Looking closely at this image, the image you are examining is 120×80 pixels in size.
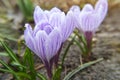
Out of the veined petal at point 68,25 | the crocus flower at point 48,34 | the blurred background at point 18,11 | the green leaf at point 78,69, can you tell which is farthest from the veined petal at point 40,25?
the blurred background at point 18,11

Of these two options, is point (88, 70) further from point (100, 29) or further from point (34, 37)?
point (100, 29)

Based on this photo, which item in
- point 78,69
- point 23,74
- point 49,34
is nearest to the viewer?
point 49,34

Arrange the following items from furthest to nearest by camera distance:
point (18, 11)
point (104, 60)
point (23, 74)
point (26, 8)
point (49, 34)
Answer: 1. point (18, 11)
2. point (26, 8)
3. point (104, 60)
4. point (23, 74)
5. point (49, 34)

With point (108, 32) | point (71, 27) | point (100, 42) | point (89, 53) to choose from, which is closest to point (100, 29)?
point (108, 32)

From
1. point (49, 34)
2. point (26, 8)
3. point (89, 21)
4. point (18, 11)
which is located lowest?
point (49, 34)

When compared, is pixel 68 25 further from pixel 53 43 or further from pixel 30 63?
pixel 30 63

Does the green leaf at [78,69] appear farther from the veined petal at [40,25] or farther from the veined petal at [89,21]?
the veined petal at [40,25]

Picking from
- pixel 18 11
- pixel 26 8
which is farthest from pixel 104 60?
pixel 18 11

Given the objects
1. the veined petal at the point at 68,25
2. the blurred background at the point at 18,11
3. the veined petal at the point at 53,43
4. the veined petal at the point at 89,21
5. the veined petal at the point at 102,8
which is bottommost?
the veined petal at the point at 53,43

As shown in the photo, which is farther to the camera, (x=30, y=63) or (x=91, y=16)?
(x=91, y=16)
